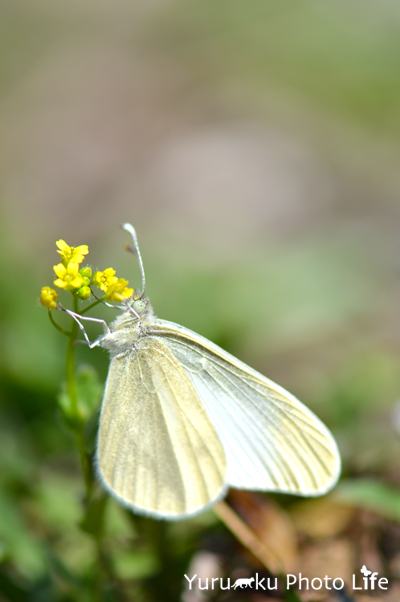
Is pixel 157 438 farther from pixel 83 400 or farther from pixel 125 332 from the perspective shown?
pixel 125 332

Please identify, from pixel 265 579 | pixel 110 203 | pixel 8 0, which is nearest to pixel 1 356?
pixel 265 579

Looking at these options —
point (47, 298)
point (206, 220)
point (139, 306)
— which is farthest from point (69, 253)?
point (206, 220)

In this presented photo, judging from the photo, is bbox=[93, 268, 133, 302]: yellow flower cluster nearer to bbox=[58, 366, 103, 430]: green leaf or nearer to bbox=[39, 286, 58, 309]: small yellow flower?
bbox=[39, 286, 58, 309]: small yellow flower

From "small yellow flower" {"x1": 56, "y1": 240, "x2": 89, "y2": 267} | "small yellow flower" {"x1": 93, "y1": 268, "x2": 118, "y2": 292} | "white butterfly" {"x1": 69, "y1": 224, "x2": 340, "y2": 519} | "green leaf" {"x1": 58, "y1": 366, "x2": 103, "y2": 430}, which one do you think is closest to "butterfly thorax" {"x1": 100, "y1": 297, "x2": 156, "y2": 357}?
"white butterfly" {"x1": 69, "y1": 224, "x2": 340, "y2": 519}

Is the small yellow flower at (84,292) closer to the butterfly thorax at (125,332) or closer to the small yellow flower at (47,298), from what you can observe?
the small yellow flower at (47,298)

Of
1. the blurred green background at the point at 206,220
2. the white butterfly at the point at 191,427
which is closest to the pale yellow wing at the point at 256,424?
the white butterfly at the point at 191,427

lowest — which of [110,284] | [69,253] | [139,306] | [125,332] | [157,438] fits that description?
[157,438]

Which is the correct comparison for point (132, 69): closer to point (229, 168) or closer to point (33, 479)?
point (229, 168)
